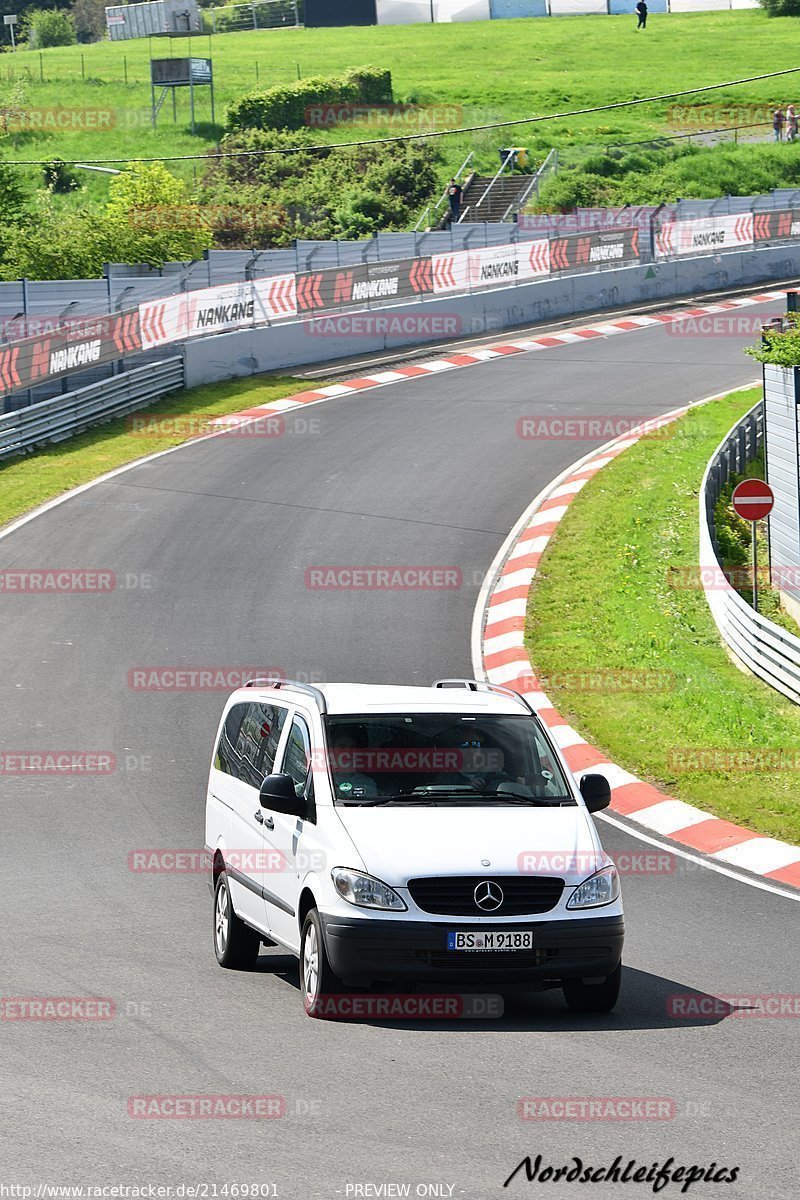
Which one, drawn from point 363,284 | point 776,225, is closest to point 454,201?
point 776,225

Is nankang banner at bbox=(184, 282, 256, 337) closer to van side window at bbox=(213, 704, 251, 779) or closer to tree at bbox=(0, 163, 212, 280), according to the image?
tree at bbox=(0, 163, 212, 280)

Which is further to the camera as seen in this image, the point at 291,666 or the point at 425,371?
the point at 425,371

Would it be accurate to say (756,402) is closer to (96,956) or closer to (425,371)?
(425,371)

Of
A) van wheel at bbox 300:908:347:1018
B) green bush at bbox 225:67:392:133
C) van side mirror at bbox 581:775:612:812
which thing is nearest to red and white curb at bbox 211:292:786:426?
van side mirror at bbox 581:775:612:812

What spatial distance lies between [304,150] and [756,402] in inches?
1978

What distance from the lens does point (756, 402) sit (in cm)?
3331

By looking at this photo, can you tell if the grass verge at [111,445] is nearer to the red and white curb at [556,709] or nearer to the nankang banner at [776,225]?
the red and white curb at [556,709]

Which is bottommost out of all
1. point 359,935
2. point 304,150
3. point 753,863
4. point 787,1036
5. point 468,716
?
point 753,863

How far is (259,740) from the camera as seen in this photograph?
1084cm

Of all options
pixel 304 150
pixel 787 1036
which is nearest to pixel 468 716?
pixel 787 1036

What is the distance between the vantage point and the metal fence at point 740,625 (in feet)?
63.9

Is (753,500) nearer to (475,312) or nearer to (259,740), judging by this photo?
(259,740)

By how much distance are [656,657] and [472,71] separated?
9125 centimetres

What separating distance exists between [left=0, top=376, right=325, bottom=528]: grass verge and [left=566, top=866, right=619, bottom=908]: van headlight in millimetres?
18397
